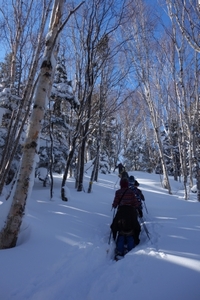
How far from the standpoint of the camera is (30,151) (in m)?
3.23

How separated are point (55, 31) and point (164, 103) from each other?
10.3m

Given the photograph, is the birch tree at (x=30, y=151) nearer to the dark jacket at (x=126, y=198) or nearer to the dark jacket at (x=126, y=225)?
the dark jacket at (x=126, y=225)

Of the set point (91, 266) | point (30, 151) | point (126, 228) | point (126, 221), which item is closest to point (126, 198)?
point (126, 221)

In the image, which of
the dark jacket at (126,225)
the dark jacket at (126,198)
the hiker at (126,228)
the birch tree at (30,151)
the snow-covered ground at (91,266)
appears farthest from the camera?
the dark jacket at (126,198)

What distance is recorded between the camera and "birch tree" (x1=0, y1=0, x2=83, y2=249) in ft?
10.3

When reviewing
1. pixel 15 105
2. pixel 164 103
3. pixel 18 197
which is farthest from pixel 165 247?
pixel 164 103

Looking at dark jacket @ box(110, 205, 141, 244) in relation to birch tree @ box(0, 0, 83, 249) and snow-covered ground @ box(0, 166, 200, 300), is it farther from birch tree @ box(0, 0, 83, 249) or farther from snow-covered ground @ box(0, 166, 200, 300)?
birch tree @ box(0, 0, 83, 249)

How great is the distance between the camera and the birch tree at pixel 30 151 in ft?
10.3

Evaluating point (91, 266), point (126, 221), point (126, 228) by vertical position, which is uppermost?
point (126, 221)

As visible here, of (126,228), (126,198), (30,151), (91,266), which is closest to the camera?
(91,266)

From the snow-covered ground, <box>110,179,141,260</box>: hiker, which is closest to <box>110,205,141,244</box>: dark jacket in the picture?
<box>110,179,141,260</box>: hiker

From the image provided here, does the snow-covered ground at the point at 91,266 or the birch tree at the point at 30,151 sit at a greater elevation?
the birch tree at the point at 30,151

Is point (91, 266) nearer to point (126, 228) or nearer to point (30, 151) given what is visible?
point (126, 228)

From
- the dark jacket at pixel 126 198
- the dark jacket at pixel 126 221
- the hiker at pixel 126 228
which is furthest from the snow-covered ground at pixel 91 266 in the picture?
the dark jacket at pixel 126 198
